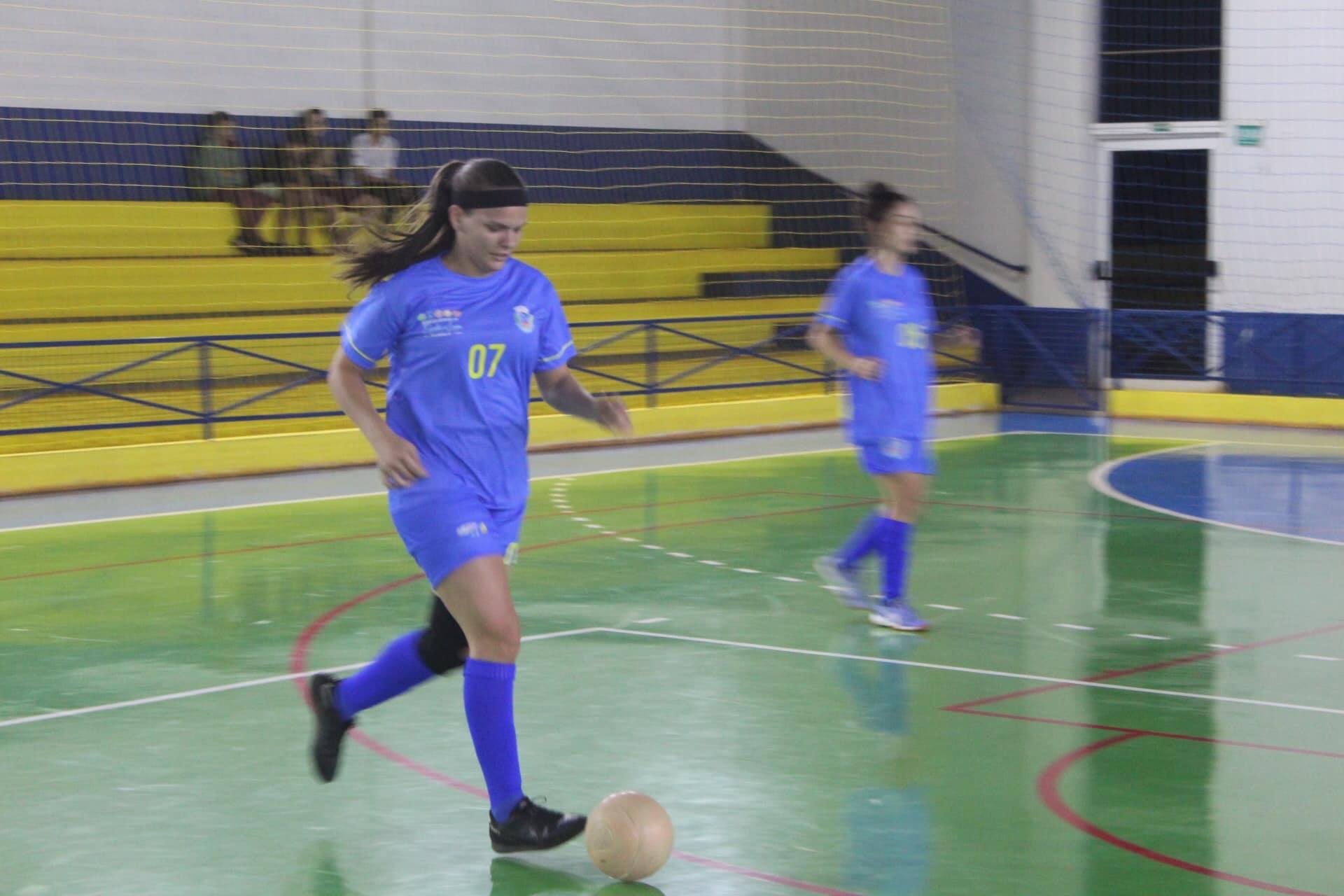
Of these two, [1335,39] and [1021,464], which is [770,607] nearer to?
[1021,464]

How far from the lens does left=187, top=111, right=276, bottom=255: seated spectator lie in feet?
56.5

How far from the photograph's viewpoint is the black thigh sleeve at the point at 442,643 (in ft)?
16.0

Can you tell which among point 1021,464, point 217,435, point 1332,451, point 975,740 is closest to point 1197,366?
point 1332,451

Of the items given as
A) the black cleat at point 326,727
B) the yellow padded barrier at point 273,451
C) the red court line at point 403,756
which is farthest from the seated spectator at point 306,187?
the black cleat at point 326,727

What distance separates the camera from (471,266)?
466 centimetres

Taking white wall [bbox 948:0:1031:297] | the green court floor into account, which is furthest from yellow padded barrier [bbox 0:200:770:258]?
the green court floor

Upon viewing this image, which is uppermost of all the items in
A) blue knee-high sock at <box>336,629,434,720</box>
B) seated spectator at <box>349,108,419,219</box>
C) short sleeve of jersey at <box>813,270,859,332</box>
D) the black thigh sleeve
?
seated spectator at <box>349,108,419,219</box>

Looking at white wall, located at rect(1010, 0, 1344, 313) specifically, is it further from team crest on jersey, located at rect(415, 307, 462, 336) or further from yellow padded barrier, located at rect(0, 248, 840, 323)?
team crest on jersey, located at rect(415, 307, 462, 336)

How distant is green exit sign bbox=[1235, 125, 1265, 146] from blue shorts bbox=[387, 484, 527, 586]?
16843 mm

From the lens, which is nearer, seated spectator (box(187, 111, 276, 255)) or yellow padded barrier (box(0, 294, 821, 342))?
yellow padded barrier (box(0, 294, 821, 342))

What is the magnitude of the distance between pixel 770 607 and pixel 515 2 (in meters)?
14.1

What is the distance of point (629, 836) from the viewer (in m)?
4.39

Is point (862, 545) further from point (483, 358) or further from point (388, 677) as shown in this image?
point (483, 358)

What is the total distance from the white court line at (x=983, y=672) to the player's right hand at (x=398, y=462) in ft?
10.4
